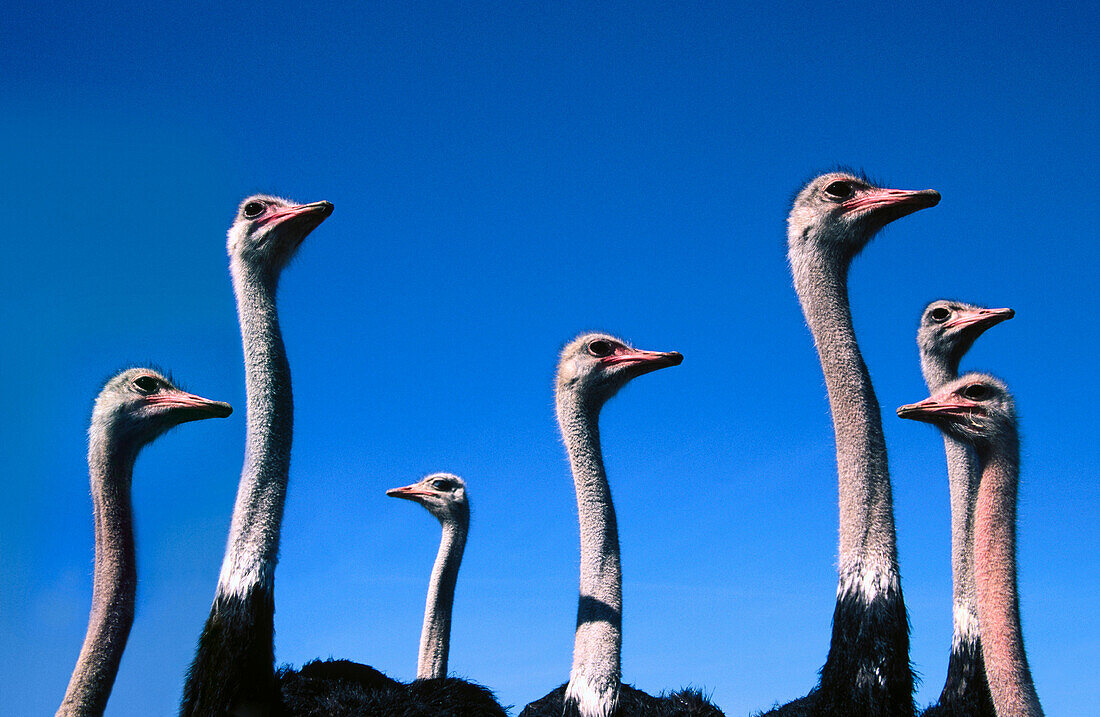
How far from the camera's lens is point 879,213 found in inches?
269

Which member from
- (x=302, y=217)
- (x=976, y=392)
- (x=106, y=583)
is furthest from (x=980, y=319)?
(x=106, y=583)

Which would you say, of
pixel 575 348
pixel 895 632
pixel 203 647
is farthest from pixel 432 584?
pixel 895 632

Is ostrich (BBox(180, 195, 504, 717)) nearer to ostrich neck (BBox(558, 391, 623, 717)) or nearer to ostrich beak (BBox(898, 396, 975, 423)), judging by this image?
ostrich neck (BBox(558, 391, 623, 717))

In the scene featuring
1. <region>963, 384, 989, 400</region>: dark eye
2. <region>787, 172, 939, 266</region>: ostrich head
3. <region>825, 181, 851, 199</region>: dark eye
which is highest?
<region>825, 181, 851, 199</region>: dark eye

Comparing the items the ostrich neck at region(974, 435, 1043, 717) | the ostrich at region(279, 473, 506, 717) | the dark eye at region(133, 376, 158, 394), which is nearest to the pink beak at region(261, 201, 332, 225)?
the dark eye at region(133, 376, 158, 394)

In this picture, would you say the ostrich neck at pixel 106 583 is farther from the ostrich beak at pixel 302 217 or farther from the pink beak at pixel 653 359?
the pink beak at pixel 653 359

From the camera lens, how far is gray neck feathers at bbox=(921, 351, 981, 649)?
22.8ft

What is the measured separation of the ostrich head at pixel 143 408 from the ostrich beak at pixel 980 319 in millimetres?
5755

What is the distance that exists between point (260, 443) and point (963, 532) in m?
4.67

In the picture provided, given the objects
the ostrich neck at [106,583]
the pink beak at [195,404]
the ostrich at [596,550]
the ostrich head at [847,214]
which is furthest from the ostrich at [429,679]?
the ostrich head at [847,214]

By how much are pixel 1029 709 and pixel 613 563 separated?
7.98ft

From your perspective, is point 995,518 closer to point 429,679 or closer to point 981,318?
point 981,318

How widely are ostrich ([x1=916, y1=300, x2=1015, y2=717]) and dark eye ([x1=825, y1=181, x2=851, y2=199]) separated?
5.44 ft

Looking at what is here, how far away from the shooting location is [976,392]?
22.6 ft
